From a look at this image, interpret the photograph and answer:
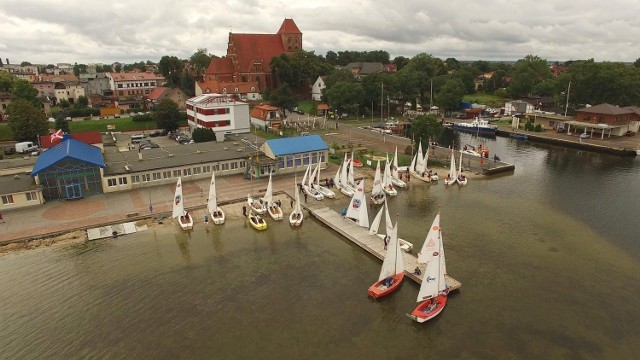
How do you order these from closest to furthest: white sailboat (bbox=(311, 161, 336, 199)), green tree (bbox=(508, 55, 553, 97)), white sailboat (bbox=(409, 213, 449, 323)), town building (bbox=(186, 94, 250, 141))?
1. white sailboat (bbox=(409, 213, 449, 323))
2. white sailboat (bbox=(311, 161, 336, 199))
3. town building (bbox=(186, 94, 250, 141))
4. green tree (bbox=(508, 55, 553, 97))

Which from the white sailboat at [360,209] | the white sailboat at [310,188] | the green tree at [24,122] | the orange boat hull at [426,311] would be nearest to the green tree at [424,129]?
the white sailboat at [310,188]

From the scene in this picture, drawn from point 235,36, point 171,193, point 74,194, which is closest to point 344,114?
point 235,36

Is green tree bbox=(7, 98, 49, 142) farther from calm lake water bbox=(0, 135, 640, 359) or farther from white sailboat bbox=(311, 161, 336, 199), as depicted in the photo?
white sailboat bbox=(311, 161, 336, 199)

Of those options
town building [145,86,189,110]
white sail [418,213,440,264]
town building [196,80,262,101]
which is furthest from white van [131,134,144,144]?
white sail [418,213,440,264]

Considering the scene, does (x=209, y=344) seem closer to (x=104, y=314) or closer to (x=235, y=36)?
(x=104, y=314)

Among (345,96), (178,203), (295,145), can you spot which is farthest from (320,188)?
(345,96)

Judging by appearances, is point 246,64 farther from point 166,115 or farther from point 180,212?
point 180,212
